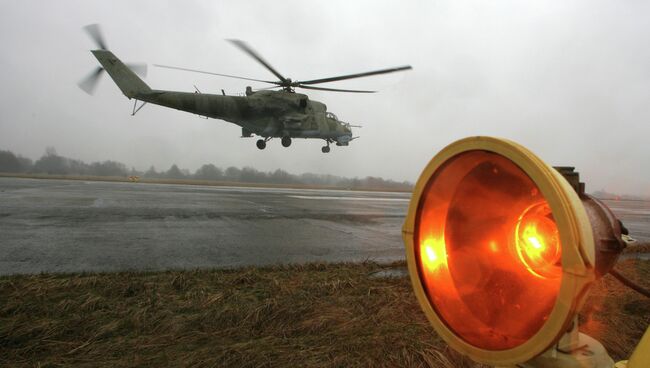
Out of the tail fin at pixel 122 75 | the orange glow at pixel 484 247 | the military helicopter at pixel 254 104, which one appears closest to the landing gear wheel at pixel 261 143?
the military helicopter at pixel 254 104

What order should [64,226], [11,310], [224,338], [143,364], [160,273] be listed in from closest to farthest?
[143,364]
[224,338]
[11,310]
[160,273]
[64,226]

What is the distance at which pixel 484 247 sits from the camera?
126 centimetres

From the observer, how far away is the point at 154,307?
121 inches

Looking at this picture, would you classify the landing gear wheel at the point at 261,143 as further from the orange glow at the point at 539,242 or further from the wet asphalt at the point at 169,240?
the orange glow at the point at 539,242

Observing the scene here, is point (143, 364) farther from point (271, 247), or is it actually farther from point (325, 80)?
point (325, 80)

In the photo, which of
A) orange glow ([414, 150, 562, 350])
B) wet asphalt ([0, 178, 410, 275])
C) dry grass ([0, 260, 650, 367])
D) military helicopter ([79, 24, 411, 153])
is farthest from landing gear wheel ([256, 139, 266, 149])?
orange glow ([414, 150, 562, 350])

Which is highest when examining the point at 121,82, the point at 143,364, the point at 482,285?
the point at 121,82

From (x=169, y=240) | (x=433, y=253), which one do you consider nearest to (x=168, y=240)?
(x=169, y=240)

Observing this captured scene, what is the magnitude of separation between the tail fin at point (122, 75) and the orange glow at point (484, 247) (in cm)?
1957

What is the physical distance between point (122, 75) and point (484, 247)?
69.1 ft

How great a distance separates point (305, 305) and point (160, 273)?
6.06ft

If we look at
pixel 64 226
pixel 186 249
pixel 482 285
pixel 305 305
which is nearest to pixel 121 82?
pixel 64 226

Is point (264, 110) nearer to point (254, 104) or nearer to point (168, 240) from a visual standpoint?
point (254, 104)

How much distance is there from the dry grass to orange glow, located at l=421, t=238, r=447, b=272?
1.37 meters
